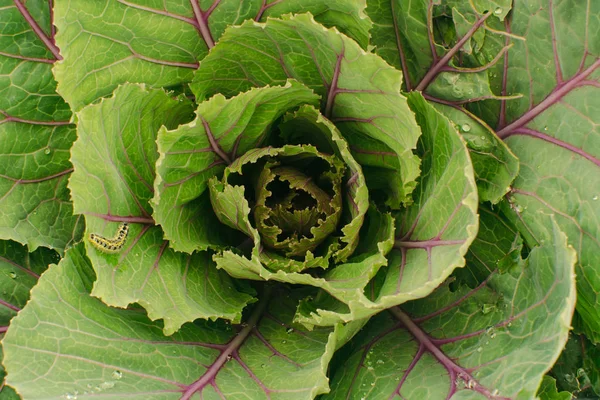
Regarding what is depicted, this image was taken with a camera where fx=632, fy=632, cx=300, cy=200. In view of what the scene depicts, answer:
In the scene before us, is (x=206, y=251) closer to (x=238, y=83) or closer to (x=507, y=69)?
(x=238, y=83)

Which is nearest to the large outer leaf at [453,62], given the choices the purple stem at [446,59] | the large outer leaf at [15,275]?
the purple stem at [446,59]

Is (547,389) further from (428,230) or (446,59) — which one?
(446,59)

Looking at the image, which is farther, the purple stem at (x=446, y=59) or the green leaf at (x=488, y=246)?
the green leaf at (x=488, y=246)

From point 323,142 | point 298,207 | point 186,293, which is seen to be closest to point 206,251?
point 186,293

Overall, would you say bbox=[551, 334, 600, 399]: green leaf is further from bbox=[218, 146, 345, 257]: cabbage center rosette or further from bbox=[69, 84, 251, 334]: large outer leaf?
bbox=[69, 84, 251, 334]: large outer leaf

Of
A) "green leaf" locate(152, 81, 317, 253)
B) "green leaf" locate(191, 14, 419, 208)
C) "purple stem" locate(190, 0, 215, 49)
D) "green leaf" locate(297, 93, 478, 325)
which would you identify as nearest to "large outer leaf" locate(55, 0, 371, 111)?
"purple stem" locate(190, 0, 215, 49)

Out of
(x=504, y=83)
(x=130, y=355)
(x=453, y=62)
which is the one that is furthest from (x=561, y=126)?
(x=130, y=355)

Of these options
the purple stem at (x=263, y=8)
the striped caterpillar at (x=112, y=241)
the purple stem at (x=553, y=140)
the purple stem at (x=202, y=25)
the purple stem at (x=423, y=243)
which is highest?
the purple stem at (x=263, y=8)

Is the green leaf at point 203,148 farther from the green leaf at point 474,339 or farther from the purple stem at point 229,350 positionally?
the green leaf at point 474,339
